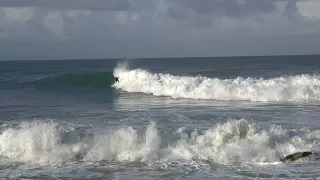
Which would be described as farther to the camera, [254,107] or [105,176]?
[254,107]

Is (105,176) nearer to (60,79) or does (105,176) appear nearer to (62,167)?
(62,167)

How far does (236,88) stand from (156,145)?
16510mm

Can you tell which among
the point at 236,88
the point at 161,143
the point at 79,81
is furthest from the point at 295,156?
the point at 79,81

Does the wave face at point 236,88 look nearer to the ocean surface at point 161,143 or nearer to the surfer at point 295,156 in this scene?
the ocean surface at point 161,143

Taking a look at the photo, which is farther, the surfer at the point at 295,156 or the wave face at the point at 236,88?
the wave face at the point at 236,88

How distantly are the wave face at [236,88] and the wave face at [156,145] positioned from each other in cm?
1283

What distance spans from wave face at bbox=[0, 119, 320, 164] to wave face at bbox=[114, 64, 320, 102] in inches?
505

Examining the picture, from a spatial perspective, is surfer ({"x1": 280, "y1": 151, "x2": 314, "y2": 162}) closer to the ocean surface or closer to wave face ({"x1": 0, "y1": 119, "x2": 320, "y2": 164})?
the ocean surface

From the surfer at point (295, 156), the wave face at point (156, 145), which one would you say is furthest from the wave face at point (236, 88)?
the surfer at point (295, 156)

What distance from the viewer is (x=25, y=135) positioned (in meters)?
13.7

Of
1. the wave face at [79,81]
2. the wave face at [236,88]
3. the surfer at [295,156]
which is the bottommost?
the surfer at [295,156]

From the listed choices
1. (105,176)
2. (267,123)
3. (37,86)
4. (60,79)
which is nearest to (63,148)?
(105,176)

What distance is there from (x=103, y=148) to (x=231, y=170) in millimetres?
3814

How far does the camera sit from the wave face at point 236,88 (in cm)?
2669
